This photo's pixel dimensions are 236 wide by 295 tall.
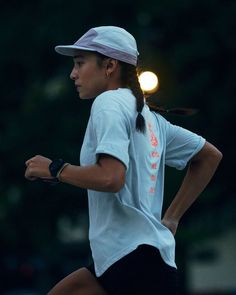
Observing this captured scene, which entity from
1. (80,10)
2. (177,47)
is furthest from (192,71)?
(80,10)

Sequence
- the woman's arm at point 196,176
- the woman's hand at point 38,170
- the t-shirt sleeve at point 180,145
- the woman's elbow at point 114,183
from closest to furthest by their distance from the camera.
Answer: the woman's elbow at point 114,183 < the woman's hand at point 38,170 < the t-shirt sleeve at point 180,145 < the woman's arm at point 196,176

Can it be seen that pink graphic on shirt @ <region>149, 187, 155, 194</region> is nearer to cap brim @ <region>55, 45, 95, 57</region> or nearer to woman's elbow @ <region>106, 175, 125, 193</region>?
woman's elbow @ <region>106, 175, 125, 193</region>

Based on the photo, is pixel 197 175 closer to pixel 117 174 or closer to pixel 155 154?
pixel 155 154

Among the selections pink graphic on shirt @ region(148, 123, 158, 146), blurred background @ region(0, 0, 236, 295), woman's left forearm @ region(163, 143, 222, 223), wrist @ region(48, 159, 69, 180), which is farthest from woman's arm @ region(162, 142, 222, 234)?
blurred background @ region(0, 0, 236, 295)

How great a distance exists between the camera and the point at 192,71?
23906mm

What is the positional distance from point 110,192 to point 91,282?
51 centimetres

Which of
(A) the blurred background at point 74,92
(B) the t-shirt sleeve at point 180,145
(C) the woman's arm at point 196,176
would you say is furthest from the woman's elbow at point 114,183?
(A) the blurred background at point 74,92

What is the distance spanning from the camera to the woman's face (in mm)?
5473

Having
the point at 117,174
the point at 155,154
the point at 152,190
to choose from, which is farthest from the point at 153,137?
the point at 117,174

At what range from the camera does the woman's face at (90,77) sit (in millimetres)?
5473

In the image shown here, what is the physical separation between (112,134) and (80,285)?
74cm

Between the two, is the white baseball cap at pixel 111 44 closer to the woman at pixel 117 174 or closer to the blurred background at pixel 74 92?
the woman at pixel 117 174

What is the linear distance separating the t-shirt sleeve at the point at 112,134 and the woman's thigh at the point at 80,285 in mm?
588

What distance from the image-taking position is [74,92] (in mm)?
23422
